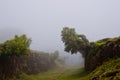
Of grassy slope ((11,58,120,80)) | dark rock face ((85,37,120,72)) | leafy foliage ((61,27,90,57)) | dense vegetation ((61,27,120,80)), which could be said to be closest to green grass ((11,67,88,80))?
grassy slope ((11,58,120,80))

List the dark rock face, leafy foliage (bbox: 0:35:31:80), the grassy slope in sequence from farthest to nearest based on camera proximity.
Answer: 1. leafy foliage (bbox: 0:35:31:80)
2. the dark rock face
3. the grassy slope

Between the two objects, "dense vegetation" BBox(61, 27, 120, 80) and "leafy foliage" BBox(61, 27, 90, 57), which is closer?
"dense vegetation" BBox(61, 27, 120, 80)

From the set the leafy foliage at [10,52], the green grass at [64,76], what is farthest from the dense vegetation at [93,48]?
the leafy foliage at [10,52]

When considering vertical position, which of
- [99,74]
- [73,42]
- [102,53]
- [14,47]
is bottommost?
[99,74]

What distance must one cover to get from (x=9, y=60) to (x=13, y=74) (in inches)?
161

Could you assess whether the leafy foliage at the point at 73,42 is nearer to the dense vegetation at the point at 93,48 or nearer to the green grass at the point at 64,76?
the dense vegetation at the point at 93,48

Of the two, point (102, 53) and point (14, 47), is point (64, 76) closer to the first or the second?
point (102, 53)

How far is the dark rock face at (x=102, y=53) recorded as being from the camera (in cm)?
4606

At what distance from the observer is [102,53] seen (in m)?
49.7

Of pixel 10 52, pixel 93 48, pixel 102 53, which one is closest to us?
pixel 102 53

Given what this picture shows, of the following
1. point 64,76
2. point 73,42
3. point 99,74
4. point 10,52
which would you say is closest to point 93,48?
point 73,42

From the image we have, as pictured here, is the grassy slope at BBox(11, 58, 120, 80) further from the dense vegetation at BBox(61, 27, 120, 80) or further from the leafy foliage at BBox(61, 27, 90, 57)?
the leafy foliage at BBox(61, 27, 90, 57)

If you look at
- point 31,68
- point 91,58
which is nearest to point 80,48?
point 91,58

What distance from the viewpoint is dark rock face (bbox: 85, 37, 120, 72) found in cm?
4606
